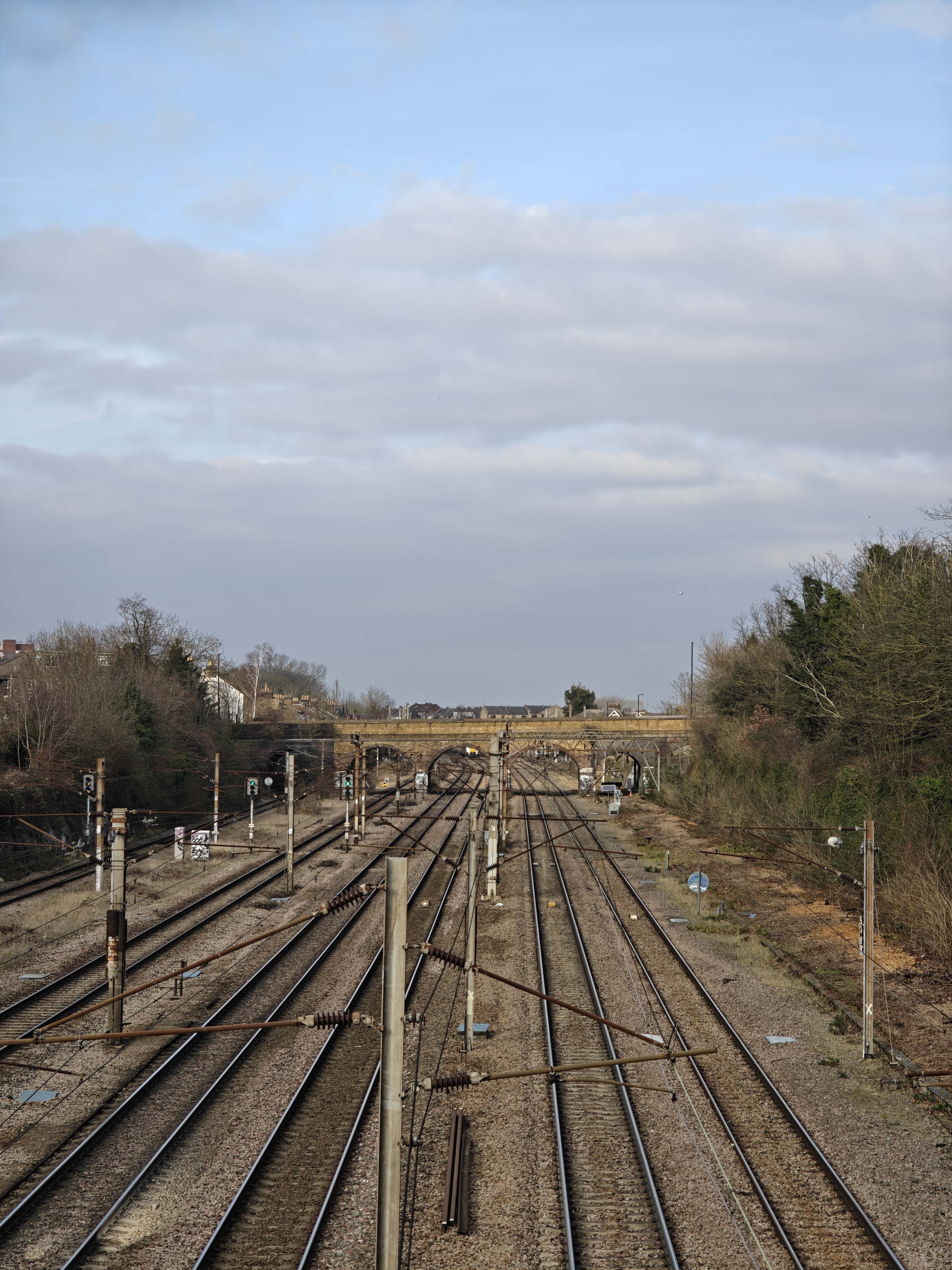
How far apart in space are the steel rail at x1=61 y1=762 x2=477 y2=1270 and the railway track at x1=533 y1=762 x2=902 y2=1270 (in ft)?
16.9

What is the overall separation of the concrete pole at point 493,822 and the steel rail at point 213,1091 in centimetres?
409

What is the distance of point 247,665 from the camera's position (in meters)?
131

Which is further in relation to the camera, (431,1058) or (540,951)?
(540,951)

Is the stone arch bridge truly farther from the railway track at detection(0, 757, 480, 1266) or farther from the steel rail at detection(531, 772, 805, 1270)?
the railway track at detection(0, 757, 480, 1266)

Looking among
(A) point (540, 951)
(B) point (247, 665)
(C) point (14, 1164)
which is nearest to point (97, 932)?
(A) point (540, 951)

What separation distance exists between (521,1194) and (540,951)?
37.4ft

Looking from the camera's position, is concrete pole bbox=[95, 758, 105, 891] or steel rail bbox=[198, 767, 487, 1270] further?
concrete pole bbox=[95, 758, 105, 891]

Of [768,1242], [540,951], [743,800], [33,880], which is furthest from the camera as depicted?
[743,800]

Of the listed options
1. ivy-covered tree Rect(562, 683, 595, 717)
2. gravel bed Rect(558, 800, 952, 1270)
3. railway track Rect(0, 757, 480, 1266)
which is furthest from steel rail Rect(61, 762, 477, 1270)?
ivy-covered tree Rect(562, 683, 595, 717)

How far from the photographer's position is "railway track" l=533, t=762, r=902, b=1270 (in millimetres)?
9773

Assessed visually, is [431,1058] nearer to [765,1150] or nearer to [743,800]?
[765,1150]

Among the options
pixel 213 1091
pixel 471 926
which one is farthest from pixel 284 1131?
pixel 471 926

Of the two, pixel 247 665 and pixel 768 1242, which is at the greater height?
pixel 247 665

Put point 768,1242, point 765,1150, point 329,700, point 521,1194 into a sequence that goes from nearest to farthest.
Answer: point 768,1242
point 521,1194
point 765,1150
point 329,700
